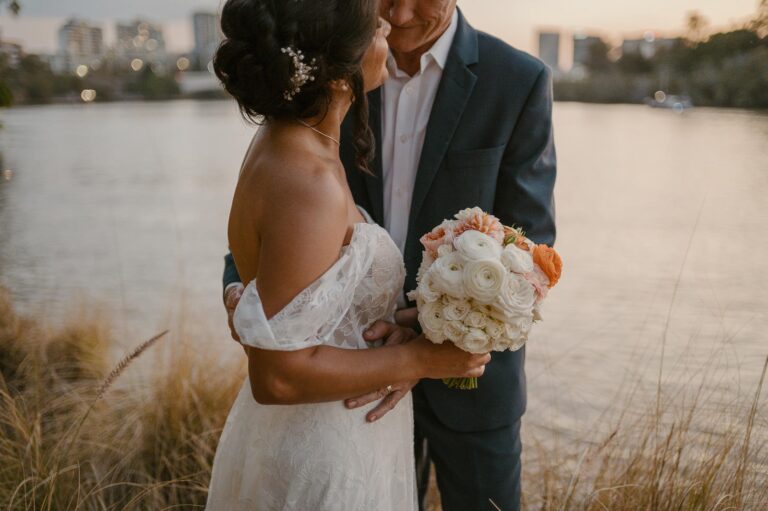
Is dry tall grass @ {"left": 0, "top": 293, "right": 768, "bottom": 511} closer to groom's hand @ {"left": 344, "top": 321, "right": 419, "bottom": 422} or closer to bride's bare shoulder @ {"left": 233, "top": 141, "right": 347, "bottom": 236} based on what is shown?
groom's hand @ {"left": 344, "top": 321, "right": 419, "bottom": 422}

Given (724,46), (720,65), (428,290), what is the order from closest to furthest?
(428,290), (724,46), (720,65)

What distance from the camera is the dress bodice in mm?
1421

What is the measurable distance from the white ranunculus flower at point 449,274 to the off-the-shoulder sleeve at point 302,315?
180mm

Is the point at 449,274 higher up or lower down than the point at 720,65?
lower down

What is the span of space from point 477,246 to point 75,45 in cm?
1245

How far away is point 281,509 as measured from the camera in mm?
1678

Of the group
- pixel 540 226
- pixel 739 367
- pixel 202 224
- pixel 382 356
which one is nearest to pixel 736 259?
pixel 739 367

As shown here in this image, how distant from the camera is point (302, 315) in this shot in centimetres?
142

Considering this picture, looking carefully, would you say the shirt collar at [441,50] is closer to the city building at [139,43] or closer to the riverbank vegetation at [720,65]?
the riverbank vegetation at [720,65]

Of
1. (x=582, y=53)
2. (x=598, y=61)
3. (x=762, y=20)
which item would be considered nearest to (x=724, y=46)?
(x=762, y=20)

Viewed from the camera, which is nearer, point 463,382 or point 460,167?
point 463,382

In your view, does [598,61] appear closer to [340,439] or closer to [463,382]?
[463,382]

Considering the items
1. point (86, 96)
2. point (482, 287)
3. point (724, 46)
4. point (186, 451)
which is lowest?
point (186, 451)

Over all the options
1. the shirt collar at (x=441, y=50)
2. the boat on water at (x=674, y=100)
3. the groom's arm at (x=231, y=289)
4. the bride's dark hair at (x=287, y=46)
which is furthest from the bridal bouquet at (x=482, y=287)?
the boat on water at (x=674, y=100)
